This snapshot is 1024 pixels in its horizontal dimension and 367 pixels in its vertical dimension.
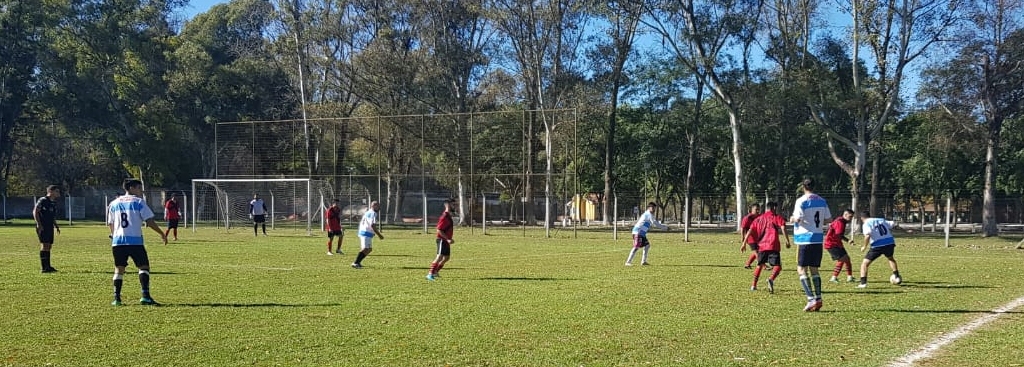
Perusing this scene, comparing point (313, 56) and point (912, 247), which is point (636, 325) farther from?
point (313, 56)

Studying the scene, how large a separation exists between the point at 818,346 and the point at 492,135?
3235 cm

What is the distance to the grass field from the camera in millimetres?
8266

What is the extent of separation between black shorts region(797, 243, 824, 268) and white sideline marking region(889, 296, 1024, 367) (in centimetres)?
207

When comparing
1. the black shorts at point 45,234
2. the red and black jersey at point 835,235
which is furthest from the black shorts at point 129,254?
the red and black jersey at point 835,235

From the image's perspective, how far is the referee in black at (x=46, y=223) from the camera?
1667 cm

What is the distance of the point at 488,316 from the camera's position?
425 inches

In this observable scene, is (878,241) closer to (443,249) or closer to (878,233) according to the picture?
(878,233)

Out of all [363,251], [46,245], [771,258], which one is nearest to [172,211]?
[46,245]

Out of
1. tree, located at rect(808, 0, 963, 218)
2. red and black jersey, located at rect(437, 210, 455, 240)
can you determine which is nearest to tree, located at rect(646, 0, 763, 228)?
tree, located at rect(808, 0, 963, 218)

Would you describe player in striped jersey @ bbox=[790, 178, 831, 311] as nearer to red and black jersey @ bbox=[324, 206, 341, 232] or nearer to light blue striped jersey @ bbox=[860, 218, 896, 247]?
light blue striped jersey @ bbox=[860, 218, 896, 247]

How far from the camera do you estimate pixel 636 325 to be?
10.1 m

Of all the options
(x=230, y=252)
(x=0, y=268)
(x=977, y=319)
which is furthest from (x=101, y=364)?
(x=230, y=252)

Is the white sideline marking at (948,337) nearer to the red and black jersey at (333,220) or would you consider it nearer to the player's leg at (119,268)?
the player's leg at (119,268)

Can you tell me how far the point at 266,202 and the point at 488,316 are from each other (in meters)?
35.3
